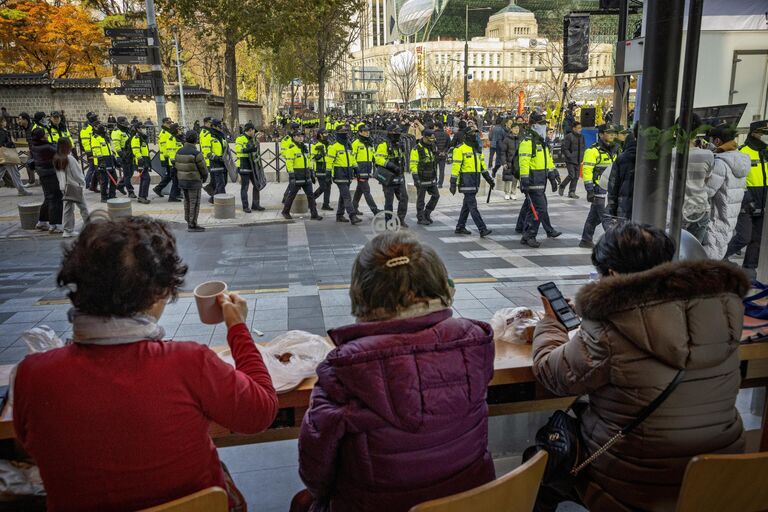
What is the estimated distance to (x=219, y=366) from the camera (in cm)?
176

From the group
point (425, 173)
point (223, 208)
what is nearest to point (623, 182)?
point (425, 173)

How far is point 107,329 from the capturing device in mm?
1649

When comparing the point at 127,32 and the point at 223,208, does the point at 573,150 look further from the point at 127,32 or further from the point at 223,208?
the point at 127,32

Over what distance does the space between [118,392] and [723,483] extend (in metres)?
1.84

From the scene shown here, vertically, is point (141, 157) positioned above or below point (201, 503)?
above

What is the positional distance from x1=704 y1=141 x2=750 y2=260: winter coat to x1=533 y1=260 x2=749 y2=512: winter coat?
18.4 feet

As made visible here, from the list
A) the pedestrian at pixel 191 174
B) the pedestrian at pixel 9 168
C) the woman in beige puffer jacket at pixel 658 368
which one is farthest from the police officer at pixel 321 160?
the woman in beige puffer jacket at pixel 658 368

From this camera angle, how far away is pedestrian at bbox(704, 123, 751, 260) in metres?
6.92

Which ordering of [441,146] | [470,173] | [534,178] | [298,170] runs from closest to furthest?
[534,178]
[470,173]
[298,170]
[441,146]

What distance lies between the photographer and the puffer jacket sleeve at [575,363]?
209 cm

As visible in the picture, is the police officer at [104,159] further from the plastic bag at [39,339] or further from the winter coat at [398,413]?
the winter coat at [398,413]

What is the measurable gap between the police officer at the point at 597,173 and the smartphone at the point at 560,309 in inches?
273

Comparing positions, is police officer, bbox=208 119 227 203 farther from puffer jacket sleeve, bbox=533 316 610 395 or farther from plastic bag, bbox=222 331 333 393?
puffer jacket sleeve, bbox=533 316 610 395

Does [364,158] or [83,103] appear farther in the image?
[83,103]
